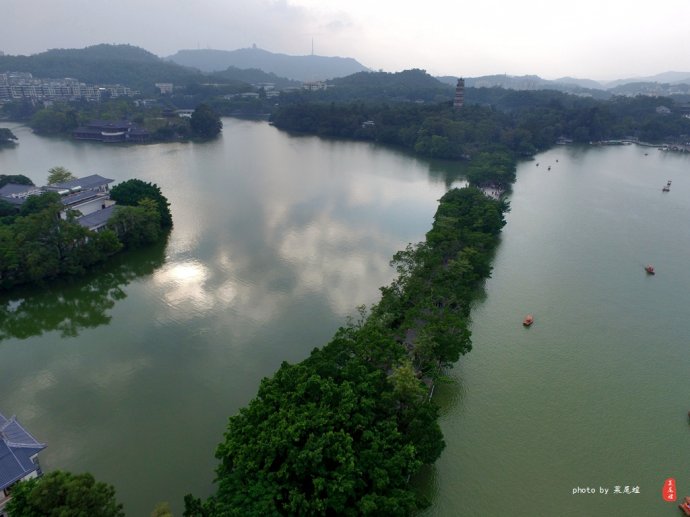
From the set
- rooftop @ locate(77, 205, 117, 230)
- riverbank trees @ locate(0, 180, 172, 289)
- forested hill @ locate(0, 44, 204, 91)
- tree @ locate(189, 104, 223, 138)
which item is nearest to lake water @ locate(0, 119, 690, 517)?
riverbank trees @ locate(0, 180, 172, 289)

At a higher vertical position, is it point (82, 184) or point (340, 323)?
point (82, 184)

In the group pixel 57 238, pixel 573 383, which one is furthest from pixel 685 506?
pixel 57 238

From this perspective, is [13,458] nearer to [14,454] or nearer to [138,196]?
[14,454]

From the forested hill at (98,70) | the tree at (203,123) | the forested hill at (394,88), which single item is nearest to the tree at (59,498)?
the tree at (203,123)

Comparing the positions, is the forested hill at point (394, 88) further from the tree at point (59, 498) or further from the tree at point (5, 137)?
the tree at point (59, 498)

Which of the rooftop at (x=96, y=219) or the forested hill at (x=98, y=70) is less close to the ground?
the forested hill at (x=98, y=70)

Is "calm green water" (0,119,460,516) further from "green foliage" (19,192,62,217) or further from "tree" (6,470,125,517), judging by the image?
"green foliage" (19,192,62,217)

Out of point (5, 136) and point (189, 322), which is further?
point (5, 136)
